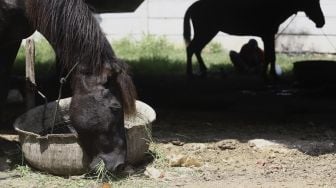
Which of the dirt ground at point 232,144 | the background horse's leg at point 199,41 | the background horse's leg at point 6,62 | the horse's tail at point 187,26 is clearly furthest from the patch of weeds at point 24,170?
the horse's tail at point 187,26

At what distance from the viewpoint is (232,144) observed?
539 cm

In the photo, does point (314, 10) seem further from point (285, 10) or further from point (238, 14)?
point (238, 14)

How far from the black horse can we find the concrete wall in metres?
1.88

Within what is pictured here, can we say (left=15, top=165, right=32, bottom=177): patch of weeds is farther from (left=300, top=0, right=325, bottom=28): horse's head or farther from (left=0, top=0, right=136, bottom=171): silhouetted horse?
(left=300, top=0, right=325, bottom=28): horse's head

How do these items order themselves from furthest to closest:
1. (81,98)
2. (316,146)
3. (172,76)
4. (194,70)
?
(194,70) → (172,76) → (316,146) → (81,98)

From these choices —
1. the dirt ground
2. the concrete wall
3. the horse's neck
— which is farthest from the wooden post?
the concrete wall

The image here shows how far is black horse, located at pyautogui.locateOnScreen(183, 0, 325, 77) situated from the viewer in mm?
10633

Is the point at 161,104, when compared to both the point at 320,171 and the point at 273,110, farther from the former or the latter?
the point at 320,171

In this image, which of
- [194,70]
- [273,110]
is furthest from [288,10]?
[273,110]

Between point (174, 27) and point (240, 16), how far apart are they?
2732mm

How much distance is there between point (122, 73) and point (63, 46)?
0.46 meters

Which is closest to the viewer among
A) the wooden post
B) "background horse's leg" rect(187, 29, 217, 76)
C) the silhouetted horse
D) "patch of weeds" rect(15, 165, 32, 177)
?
the silhouetted horse

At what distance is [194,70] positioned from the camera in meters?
11.3

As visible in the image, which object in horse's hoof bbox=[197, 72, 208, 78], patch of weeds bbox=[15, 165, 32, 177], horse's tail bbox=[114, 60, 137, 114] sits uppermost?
horse's tail bbox=[114, 60, 137, 114]
